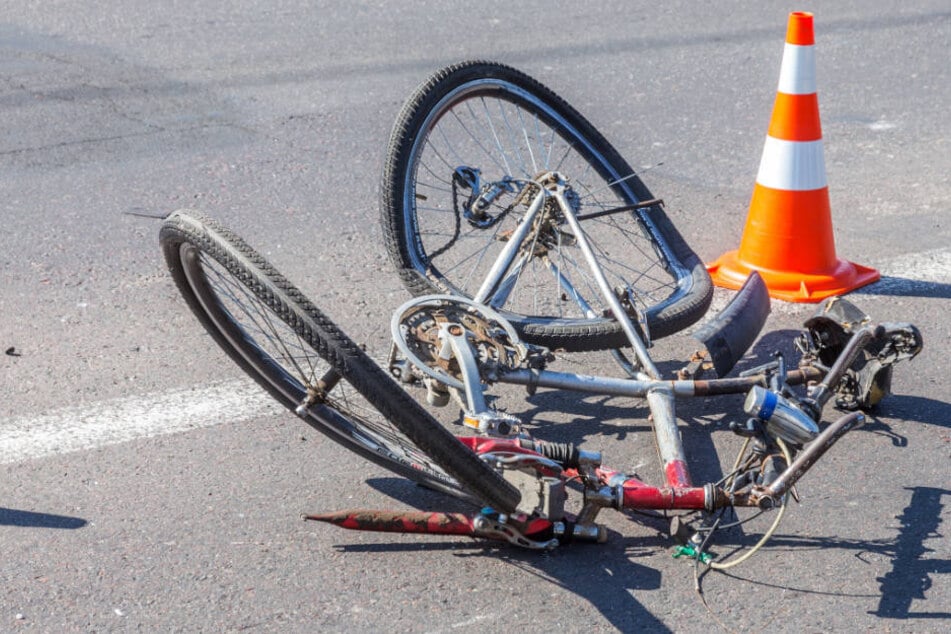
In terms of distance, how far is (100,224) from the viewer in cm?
538

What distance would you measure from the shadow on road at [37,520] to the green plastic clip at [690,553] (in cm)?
156

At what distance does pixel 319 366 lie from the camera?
4.07 meters

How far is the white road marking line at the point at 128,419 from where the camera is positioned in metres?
3.65

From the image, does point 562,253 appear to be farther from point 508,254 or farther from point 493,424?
point 493,424

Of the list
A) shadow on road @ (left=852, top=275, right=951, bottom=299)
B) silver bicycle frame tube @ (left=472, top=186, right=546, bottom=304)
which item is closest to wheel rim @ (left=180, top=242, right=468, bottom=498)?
silver bicycle frame tube @ (left=472, top=186, right=546, bottom=304)

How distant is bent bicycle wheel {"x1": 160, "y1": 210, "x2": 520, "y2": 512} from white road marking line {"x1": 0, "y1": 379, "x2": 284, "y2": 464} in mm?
194

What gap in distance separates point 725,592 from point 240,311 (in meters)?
1.74

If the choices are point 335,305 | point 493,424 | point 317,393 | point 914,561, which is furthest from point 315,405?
point 914,561

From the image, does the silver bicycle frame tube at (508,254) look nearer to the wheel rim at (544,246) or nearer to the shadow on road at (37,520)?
the wheel rim at (544,246)

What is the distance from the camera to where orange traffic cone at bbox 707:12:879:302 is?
4.86 meters

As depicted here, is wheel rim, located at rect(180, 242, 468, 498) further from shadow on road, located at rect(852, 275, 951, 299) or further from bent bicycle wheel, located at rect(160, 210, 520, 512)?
shadow on road, located at rect(852, 275, 951, 299)

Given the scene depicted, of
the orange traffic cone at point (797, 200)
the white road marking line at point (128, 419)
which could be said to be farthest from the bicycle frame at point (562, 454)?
the orange traffic cone at point (797, 200)

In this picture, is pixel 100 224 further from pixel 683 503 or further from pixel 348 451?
pixel 683 503

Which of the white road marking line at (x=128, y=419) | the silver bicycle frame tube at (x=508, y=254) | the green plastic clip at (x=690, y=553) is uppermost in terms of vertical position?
the silver bicycle frame tube at (x=508, y=254)
